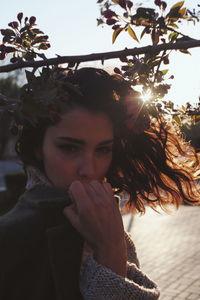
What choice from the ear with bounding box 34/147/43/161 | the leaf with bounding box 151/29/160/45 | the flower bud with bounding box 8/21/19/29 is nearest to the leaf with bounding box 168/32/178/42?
the leaf with bounding box 151/29/160/45

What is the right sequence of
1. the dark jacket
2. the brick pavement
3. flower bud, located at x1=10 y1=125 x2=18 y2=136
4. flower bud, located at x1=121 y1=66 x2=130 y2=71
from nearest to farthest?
flower bud, located at x1=10 y1=125 x2=18 y2=136 → the dark jacket → flower bud, located at x1=121 y1=66 x2=130 y2=71 → the brick pavement

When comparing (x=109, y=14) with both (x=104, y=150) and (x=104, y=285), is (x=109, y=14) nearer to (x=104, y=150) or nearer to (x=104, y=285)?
(x=104, y=150)

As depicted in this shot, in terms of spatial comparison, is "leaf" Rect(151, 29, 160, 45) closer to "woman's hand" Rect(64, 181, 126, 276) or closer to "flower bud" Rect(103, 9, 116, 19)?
"flower bud" Rect(103, 9, 116, 19)

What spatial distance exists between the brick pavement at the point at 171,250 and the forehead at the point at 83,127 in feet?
17.7

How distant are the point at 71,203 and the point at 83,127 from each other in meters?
0.37

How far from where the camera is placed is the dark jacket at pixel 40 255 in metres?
1.98

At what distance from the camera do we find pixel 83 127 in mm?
2303

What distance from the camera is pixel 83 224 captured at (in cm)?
202

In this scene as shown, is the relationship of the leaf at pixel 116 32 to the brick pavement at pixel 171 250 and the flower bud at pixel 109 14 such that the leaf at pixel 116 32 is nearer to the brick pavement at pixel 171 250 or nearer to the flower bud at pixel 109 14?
the flower bud at pixel 109 14

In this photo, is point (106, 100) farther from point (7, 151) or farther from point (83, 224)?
point (7, 151)

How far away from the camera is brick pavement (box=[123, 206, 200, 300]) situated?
773 cm

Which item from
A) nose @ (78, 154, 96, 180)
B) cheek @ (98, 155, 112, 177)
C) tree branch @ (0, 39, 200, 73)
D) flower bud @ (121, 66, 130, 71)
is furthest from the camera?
cheek @ (98, 155, 112, 177)

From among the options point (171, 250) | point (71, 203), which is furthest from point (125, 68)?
point (171, 250)

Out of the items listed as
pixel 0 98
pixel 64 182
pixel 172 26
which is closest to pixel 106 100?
pixel 64 182
